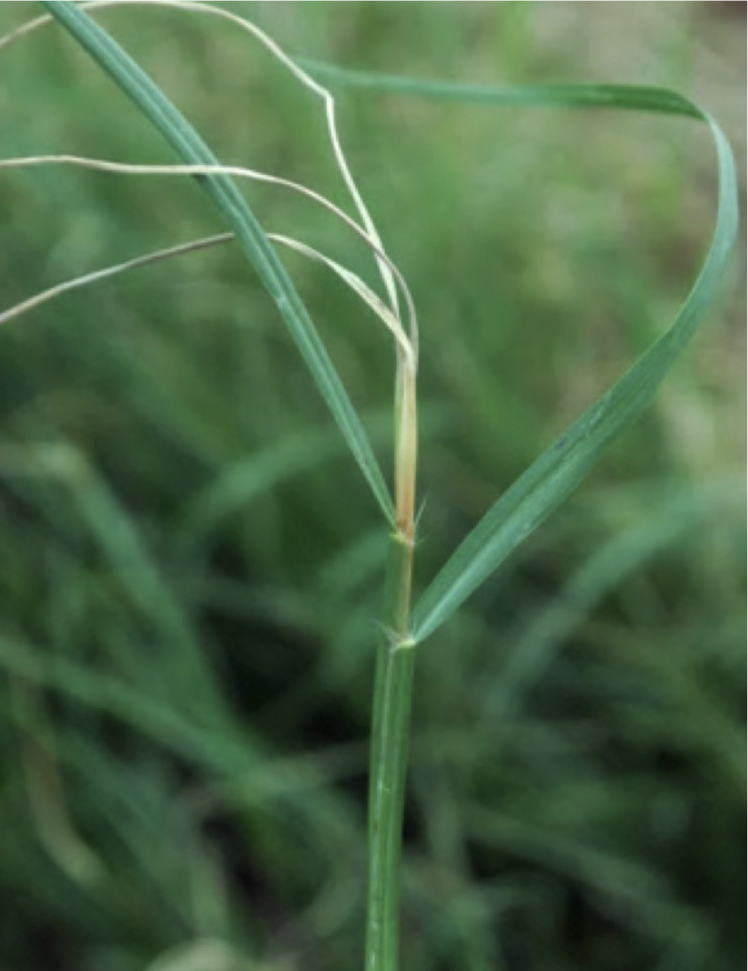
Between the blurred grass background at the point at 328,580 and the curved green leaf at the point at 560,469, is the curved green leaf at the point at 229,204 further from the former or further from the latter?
the blurred grass background at the point at 328,580

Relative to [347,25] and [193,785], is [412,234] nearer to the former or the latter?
[193,785]

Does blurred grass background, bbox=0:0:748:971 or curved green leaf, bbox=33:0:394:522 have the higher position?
blurred grass background, bbox=0:0:748:971

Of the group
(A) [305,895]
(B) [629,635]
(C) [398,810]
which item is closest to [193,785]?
(A) [305,895]

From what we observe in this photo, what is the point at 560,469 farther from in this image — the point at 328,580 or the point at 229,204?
the point at 328,580

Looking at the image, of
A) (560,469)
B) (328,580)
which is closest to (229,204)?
(560,469)

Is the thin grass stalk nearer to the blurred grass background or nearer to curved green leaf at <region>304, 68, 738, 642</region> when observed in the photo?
curved green leaf at <region>304, 68, 738, 642</region>

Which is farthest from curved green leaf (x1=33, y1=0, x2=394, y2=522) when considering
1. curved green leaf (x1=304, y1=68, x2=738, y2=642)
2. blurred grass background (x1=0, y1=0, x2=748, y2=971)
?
blurred grass background (x1=0, y1=0, x2=748, y2=971)

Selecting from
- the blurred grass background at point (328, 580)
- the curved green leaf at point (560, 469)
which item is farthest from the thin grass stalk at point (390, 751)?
the blurred grass background at point (328, 580)
